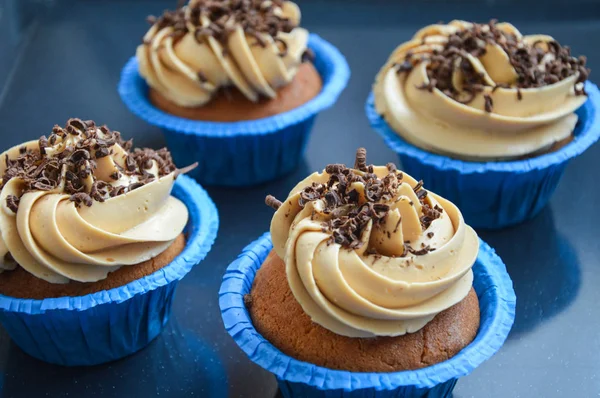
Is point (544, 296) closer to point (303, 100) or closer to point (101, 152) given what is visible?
point (303, 100)

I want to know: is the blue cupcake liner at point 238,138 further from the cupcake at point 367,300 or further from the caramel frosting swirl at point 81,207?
the cupcake at point 367,300

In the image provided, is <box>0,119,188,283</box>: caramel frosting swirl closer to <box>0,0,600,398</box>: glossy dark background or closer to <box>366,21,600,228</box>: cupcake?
<box>0,0,600,398</box>: glossy dark background

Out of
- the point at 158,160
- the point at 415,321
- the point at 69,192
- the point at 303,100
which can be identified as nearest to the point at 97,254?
the point at 69,192

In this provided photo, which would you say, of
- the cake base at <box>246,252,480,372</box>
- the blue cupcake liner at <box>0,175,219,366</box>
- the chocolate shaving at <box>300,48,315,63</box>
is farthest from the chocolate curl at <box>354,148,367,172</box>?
the chocolate shaving at <box>300,48,315,63</box>

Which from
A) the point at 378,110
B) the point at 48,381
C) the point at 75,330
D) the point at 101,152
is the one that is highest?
the point at 101,152

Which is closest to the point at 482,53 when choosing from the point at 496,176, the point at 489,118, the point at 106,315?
the point at 489,118

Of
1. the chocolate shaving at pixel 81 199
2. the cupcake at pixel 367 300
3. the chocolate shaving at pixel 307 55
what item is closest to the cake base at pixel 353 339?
the cupcake at pixel 367 300

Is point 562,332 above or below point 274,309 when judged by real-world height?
below
